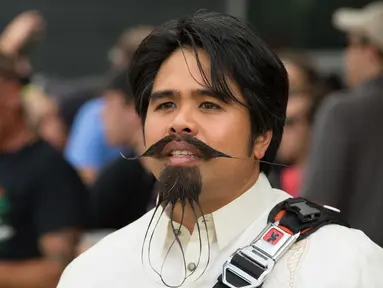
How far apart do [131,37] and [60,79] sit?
10.2ft

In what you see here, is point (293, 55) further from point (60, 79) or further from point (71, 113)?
point (60, 79)

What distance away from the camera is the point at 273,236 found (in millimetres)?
2701

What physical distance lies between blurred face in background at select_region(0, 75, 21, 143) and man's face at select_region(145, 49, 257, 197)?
2.42 m

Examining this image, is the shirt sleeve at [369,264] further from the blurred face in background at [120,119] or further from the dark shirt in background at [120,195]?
the blurred face in background at [120,119]

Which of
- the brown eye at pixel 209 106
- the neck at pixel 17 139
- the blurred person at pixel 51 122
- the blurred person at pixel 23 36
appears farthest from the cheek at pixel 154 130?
the blurred person at pixel 51 122

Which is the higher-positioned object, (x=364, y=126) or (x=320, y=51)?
(x=364, y=126)

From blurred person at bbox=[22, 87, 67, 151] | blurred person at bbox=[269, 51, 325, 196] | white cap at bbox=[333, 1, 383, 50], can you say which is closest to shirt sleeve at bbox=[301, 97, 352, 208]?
white cap at bbox=[333, 1, 383, 50]

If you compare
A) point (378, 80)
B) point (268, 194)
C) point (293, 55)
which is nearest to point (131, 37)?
point (293, 55)

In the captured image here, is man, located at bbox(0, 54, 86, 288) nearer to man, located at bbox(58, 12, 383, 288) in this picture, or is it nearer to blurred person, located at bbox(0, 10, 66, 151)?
blurred person, located at bbox(0, 10, 66, 151)

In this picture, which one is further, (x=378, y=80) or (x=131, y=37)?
(x=131, y=37)

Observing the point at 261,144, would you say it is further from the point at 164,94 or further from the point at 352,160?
the point at 352,160

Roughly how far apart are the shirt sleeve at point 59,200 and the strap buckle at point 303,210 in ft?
7.55

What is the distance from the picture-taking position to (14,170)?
4980 mm

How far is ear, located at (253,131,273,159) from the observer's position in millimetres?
2807
